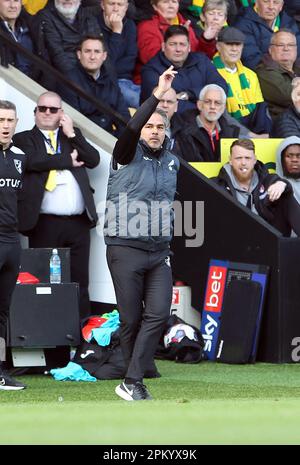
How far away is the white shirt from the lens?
13.4m

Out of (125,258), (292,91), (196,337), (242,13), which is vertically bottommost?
(196,337)

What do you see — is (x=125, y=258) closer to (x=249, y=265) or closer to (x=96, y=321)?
(x=96, y=321)

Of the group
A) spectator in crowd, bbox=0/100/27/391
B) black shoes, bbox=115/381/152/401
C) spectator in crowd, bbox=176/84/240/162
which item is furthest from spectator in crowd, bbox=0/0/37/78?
black shoes, bbox=115/381/152/401

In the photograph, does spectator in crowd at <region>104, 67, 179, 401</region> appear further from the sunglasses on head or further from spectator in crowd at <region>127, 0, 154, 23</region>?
spectator in crowd at <region>127, 0, 154, 23</region>

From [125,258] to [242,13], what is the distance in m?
7.33

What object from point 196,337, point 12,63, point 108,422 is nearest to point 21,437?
point 108,422

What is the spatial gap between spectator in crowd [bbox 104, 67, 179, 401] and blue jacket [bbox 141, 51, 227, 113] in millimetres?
4501

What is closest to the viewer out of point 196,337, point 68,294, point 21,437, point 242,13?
point 21,437

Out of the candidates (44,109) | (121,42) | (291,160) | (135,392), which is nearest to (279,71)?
(121,42)

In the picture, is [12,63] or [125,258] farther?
[12,63]

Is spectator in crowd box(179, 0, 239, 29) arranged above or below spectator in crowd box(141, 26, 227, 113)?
above

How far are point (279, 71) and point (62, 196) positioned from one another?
12.7 feet

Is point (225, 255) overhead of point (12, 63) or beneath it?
beneath

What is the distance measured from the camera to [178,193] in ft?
45.6
